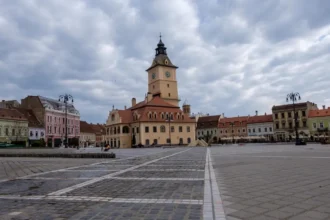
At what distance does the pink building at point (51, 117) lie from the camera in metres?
74.8

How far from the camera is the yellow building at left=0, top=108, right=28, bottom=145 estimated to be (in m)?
61.7

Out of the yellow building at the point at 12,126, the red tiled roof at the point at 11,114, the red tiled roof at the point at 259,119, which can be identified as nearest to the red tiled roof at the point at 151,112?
the yellow building at the point at 12,126

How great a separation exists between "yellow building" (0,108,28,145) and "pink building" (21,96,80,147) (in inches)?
267

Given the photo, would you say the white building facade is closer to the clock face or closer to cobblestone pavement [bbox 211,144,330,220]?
the clock face

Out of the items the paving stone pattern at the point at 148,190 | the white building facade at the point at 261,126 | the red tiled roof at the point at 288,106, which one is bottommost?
the paving stone pattern at the point at 148,190

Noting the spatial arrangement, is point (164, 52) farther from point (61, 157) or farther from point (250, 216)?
point (250, 216)

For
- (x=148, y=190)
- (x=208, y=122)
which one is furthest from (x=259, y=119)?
(x=148, y=190)

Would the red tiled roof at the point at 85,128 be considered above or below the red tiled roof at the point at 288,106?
below

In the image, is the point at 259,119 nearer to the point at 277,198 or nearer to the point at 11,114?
the point at 11,114

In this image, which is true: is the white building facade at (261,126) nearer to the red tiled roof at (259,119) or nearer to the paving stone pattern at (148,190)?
the red tiled roof at (259,119)

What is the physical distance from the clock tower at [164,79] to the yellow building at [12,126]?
38.5 meters

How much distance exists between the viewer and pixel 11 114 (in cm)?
6481

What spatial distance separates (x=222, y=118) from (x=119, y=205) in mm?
105569

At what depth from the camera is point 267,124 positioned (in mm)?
95062
